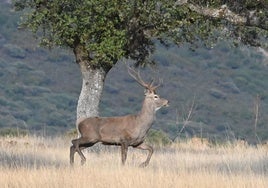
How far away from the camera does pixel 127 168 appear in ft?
60.1

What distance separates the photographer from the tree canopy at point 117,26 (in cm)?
2236

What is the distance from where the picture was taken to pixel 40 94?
7262 cm

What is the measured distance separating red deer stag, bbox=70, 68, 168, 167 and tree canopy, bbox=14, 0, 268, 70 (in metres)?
2.02

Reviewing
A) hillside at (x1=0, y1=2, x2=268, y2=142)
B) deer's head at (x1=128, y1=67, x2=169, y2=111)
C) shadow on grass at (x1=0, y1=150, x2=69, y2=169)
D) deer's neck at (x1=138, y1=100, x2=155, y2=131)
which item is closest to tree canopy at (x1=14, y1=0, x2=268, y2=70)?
deer's head at (x1=128, y1=67, x2=169, y2=111)

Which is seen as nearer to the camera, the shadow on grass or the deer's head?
the shadow on grass

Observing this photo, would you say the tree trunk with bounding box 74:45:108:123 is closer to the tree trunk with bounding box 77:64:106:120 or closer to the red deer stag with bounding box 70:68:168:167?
the tree trunk with bounding box 77:64:106:120

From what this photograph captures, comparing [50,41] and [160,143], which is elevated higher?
[50,41]

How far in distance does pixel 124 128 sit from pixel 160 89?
169 ft

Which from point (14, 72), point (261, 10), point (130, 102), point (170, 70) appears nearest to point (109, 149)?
point (261, 10)

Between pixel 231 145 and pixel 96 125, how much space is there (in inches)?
278

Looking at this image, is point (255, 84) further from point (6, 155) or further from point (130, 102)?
point (6, 155)

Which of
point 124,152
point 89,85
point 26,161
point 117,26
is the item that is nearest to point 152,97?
point 124,152

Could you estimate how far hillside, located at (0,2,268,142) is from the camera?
2480 inches

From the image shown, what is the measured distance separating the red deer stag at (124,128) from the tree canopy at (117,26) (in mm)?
2021
